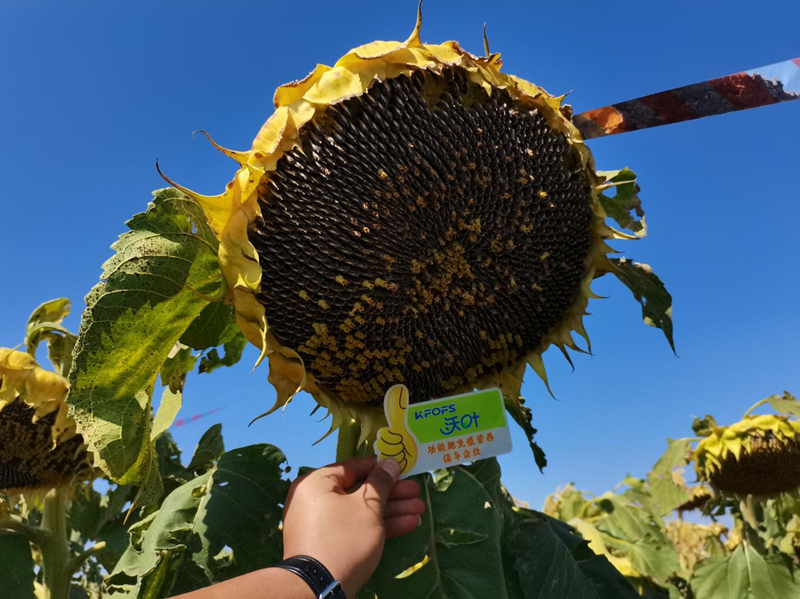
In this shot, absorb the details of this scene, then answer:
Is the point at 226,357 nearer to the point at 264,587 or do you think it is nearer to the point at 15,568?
the point at 264,587

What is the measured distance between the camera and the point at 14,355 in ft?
10.8

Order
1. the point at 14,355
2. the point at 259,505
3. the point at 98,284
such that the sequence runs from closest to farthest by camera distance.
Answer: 1. the point at 98,284
2. the point at 259,505
3. the point at 14,355

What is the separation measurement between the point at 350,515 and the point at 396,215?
78cm

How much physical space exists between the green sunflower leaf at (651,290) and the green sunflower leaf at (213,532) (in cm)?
127

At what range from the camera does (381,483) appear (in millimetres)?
1848

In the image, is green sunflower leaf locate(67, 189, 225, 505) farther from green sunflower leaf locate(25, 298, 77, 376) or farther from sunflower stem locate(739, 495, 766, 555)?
sunflower stem locate(739, 495, 766, 555)

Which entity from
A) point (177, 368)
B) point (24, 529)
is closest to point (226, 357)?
point (177, 368)

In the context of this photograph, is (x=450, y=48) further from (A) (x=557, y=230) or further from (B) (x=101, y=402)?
(B) (x=101, y=402)

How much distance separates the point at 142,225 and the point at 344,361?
2.12 ft

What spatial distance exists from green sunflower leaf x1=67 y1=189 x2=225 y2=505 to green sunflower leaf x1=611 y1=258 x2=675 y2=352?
1.27 meters

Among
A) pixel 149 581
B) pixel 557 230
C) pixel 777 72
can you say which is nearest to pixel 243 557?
pixel 149 581

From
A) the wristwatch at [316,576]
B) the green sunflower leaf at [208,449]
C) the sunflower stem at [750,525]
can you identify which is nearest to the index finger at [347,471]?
the wristwatch at [316,576]

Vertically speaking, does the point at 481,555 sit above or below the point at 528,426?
below

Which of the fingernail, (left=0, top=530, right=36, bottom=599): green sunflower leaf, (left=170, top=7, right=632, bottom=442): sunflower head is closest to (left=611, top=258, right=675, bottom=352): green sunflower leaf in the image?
(left=170, top=7, right=632, bottom=442): sunflower head
